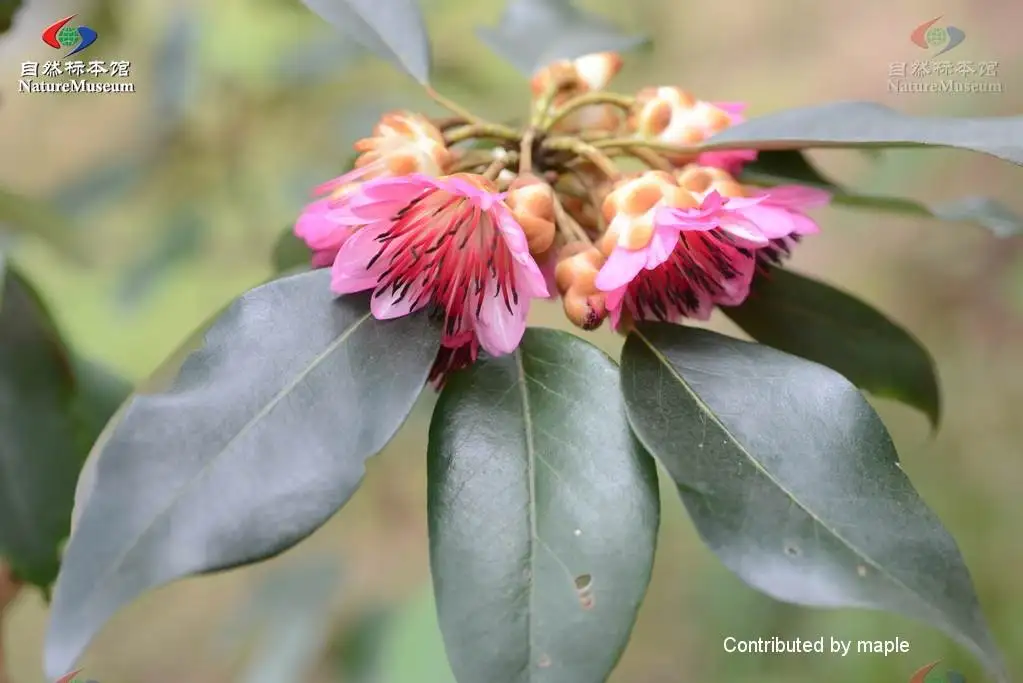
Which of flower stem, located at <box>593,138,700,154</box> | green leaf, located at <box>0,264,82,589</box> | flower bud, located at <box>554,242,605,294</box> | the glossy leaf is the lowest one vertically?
green leaf, located at <box>0,264,82,589</box>

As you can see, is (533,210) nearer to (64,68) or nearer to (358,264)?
(358,264)

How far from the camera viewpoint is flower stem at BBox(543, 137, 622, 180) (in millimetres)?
522

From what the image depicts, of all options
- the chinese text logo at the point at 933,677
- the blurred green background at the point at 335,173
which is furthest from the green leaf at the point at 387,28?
the chinese text logo at the point at 933,677

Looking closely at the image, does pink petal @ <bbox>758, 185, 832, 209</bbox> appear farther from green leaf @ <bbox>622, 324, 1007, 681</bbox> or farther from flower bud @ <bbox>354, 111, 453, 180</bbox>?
flower bud @ <bbox>354, 111, 453, 180</bbox>

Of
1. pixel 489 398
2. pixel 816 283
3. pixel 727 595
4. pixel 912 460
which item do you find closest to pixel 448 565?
pixel 489 398

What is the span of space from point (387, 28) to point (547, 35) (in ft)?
0.63

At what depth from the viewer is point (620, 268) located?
439 millimetres

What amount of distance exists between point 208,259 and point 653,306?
103cm

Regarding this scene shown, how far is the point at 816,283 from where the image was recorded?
2.09ft

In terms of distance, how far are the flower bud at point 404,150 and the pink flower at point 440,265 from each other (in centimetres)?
3

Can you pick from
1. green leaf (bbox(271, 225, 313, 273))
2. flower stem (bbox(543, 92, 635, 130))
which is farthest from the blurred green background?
flower stem (bbox(543, 92, 635, 130))

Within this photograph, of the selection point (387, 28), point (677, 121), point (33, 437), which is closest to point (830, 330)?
point (677, 121)

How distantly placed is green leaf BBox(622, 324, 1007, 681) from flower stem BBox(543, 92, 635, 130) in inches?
7.7

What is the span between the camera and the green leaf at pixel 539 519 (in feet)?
1.25
